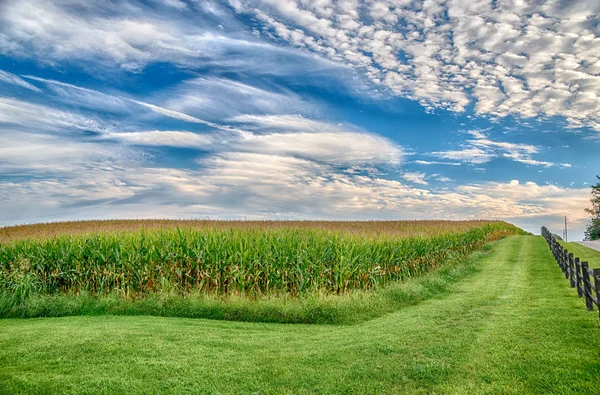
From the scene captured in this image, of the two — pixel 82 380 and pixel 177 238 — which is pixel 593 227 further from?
pixel 82 380

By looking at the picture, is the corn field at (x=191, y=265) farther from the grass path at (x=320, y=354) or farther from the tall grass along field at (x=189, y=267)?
the grass path at (x=320, y=354)

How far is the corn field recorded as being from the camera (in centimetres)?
1534

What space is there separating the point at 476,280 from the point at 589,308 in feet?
22.9

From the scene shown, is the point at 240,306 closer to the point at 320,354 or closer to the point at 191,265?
the point at 191,265

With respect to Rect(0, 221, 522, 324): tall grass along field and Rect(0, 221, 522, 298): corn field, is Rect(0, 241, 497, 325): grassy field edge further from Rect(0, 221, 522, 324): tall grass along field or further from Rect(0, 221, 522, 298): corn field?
Rect(0, 221, 522, 298): corn field

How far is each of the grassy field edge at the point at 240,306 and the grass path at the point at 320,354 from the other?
0.89 m

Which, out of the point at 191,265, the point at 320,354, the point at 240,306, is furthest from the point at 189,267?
the point at 320,354

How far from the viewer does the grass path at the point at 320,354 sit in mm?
7445

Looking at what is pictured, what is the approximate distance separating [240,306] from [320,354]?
16.7 ft

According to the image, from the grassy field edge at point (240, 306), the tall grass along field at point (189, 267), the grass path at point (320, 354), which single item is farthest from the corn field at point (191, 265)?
the grass path at point (320, 354)

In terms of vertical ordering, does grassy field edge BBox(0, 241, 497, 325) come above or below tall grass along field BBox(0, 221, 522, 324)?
below

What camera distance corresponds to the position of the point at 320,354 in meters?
8.73

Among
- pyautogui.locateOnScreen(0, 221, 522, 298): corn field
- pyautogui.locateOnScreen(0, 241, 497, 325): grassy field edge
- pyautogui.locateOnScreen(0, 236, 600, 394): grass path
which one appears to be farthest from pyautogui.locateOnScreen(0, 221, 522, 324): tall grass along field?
pyautogui.locateOnScreen(0, 236, 600, 394): grass path

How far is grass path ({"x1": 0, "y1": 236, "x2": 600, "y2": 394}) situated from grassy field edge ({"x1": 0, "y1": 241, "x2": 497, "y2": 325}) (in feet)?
2.93
